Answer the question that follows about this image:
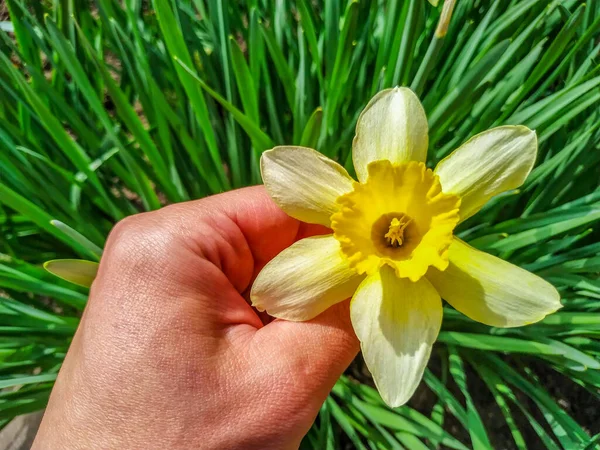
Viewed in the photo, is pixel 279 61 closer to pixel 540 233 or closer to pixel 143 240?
pixel 143 240

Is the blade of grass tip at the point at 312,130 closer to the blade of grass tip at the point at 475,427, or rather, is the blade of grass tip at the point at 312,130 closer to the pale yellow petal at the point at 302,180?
the pale yellow petal at the point at 302,180

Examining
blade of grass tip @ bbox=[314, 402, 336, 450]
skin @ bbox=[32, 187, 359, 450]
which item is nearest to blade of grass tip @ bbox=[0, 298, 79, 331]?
skin @ bbox=[32, 187, 359, 450]

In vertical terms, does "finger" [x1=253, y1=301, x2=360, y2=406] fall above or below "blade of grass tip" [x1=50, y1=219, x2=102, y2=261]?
below

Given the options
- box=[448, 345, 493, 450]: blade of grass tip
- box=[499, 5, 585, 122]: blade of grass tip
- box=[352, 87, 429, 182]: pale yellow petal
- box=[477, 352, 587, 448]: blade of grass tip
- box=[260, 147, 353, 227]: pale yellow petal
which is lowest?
box=[477, 352, 587, 448]: blade of grass tip

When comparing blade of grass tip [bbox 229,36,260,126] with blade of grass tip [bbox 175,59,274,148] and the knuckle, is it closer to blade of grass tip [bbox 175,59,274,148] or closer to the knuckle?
blade of grass tip [bbox 175,59,274,148]

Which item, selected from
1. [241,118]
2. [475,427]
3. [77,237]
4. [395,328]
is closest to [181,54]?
[241,118]

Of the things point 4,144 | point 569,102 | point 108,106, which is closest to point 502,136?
point 569,102
